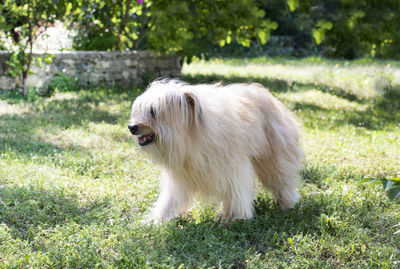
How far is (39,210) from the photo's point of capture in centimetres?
393

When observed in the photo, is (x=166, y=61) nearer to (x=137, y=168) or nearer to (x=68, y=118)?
(x=68, y=118)

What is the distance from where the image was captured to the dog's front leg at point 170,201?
3917mm

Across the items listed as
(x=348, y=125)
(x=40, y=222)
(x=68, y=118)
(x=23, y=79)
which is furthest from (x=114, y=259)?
(x=23, y=79)

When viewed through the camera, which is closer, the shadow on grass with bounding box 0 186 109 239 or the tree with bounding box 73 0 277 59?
the shadow on grass with bounding box 0 186 109 239

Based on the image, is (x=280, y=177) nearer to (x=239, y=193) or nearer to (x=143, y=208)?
(x=239, y=193)

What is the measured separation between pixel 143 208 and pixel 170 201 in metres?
0.39

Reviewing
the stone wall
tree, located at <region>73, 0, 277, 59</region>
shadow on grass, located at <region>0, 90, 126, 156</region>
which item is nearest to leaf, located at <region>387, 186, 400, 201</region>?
shadow on grass, located at <region>0, 90, 126, 156</region>

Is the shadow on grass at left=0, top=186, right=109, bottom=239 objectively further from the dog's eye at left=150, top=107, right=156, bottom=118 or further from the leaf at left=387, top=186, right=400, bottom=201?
the leaf at left=387, top=186, right=400, bottom=201

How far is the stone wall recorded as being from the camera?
9.48 m

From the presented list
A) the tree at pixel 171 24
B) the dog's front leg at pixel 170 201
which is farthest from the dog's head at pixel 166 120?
the tree at pixel 171 24

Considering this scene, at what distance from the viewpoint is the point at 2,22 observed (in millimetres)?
9180

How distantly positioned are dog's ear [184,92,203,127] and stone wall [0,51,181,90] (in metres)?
6.52

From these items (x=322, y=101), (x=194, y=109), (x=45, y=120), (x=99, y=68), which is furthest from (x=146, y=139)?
(x=99, y=68)

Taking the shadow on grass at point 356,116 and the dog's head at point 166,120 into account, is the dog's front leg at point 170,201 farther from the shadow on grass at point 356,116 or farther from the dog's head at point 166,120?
the shadow on grass at point 356,116
